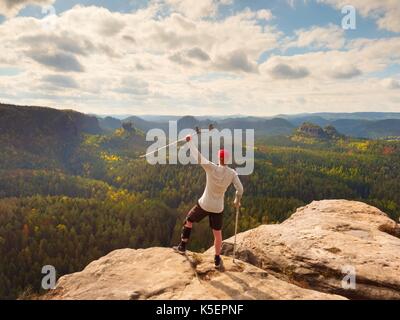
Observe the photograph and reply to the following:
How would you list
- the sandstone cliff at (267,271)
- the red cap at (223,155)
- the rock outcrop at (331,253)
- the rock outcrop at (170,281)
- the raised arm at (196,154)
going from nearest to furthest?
the rock outcrop at (170,281) → the sandstone cliff at (267,271) → the rock outcrop at (331,253) → the raised arm at (196,154) → the red cap at (223,155)

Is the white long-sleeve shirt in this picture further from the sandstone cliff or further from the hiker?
the sandstone cliff

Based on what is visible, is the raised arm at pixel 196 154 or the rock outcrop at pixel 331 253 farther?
the raised arm at pixel 196 154

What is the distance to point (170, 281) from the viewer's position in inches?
490

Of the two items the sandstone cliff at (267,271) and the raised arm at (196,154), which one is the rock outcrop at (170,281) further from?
the raised arm at (196,154)

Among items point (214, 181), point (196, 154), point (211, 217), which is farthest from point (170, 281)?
point (196, 154)

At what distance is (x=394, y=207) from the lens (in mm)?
169375

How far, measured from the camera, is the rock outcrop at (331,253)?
1320cm

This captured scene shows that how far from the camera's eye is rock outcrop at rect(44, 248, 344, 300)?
11.6 metres

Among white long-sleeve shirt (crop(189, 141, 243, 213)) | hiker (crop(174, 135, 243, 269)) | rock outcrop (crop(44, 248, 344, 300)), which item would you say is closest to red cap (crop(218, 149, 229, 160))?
hiker (crop(174, 135, 243, 269))

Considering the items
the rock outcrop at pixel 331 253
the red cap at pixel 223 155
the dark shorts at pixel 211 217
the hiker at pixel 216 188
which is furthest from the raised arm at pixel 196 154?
the rock outcrop at pixel 331 253

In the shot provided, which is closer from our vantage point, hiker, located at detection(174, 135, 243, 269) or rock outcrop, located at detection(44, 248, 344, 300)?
rock outcrop, located at detection(44, 248, 344, 300)

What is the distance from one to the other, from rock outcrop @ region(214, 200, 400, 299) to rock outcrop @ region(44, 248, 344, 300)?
73.6 inches
